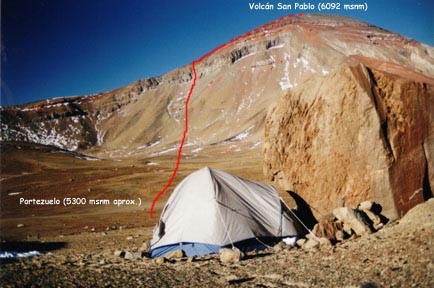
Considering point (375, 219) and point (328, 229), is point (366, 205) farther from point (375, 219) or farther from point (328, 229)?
point (328, 229)

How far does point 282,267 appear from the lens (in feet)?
33.4

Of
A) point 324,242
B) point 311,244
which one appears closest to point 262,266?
point 311,244

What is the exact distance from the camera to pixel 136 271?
10492mm

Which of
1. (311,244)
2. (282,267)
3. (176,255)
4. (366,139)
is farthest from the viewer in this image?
(366,139)

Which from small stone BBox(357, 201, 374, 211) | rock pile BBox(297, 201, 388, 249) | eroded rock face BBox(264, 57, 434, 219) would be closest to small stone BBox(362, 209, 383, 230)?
rock pile BBox(297, 201, 388, 249)

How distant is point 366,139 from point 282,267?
17.9ft

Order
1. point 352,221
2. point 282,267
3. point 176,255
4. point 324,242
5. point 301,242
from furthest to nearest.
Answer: point 301,242
point 176,255
point 352,221
point 324,242
point 282,267

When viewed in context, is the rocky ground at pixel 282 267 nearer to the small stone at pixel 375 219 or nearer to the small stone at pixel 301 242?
the small stone at pixel 375 219

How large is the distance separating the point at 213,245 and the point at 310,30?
186 m

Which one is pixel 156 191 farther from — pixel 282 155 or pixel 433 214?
pixel 433 214

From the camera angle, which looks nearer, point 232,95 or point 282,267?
point 282,267

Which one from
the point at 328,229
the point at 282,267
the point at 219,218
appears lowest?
the point at 282,267

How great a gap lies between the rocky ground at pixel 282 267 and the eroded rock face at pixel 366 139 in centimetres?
126

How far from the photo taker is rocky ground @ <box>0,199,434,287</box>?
8.57 meters
